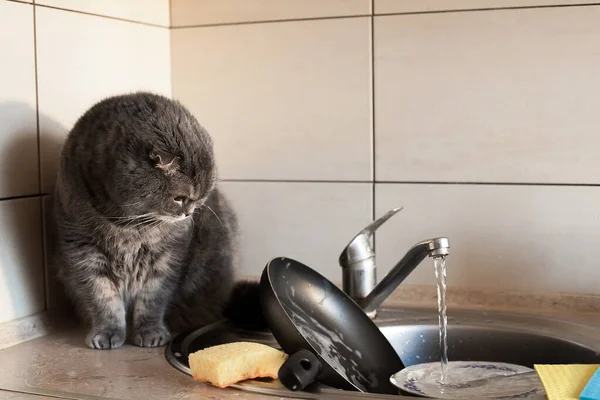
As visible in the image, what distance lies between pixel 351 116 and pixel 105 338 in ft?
2.31

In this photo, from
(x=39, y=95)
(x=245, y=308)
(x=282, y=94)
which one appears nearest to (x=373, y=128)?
(x=282, y=94)

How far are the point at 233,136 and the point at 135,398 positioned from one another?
82 centimetres

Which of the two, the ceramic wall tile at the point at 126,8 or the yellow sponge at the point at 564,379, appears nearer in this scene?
the yellow sponge at the point at 564,379

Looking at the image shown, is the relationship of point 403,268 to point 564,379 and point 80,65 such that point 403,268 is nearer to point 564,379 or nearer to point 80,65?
point 564,379

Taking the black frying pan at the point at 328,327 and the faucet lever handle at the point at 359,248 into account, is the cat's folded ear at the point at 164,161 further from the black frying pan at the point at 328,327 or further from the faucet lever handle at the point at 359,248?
the faucet lever handle at the point at 359,248

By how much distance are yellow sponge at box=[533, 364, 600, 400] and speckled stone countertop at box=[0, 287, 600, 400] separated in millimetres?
409

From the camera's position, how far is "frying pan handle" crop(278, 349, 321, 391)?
1106mm

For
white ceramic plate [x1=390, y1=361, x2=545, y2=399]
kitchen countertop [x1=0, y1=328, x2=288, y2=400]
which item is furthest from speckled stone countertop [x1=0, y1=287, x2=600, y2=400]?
white ceramic plate [x1=390, y1=361, x2=545, y2=399]

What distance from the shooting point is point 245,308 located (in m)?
1.55

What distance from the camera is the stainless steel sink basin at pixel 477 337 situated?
1.43 m

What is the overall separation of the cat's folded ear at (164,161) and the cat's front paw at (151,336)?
32cm

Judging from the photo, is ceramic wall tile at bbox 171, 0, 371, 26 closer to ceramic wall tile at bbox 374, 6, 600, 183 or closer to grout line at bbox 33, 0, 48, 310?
ceramic wall tile at bbox 374, 6, 600, 183

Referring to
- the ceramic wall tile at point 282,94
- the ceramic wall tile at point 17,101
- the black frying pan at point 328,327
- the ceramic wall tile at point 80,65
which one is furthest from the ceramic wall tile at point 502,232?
the ceramic wall tile at point 17,101

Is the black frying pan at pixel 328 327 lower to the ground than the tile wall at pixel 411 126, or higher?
lower
